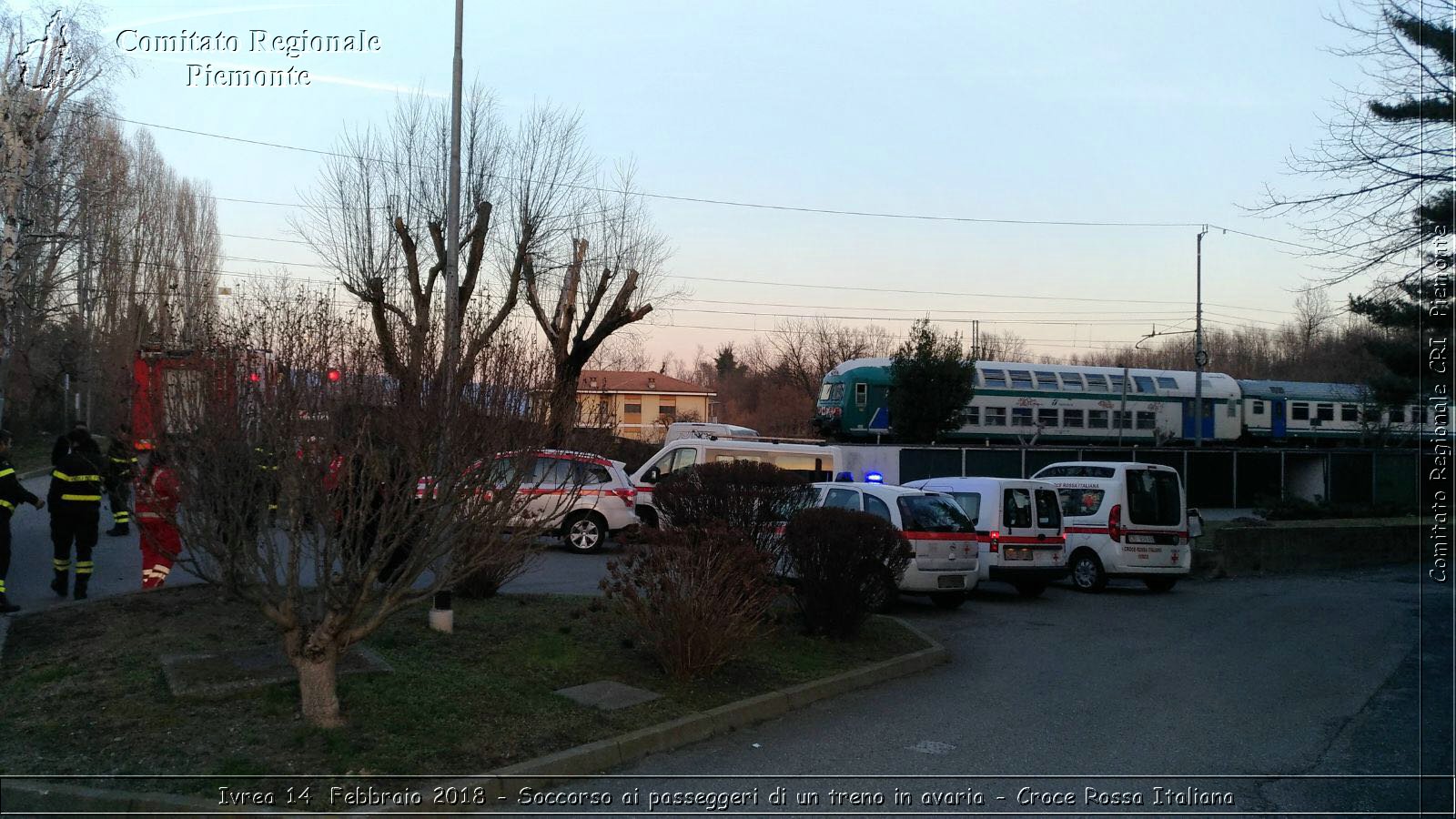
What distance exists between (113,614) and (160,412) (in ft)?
14.0

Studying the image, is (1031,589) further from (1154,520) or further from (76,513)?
(76,513)

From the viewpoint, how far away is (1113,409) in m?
43.3

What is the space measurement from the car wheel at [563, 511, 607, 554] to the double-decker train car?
20.4m

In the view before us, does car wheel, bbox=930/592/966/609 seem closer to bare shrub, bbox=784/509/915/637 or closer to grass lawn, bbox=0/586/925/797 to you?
grass lawn, bbox=0/586/925/797

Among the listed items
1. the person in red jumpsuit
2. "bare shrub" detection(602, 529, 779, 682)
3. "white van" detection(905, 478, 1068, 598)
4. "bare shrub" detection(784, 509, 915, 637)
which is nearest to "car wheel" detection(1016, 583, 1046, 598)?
"white van" detection(905, 478, 1068, 598)

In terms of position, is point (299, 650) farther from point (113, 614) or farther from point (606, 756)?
point (113, 614)

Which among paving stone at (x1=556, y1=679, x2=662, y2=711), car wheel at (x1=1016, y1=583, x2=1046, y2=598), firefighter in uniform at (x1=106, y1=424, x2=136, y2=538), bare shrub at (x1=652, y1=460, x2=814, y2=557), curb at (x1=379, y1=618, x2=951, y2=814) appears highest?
firefighter in uniform at (x1=106, y1=424, x2=136, y2=538)

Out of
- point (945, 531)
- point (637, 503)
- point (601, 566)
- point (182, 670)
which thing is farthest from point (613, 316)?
point (182, 670)

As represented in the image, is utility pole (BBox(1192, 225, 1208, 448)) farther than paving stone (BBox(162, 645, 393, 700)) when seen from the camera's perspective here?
Yes

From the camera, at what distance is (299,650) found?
6.71m

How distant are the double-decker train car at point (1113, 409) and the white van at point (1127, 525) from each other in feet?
64.4

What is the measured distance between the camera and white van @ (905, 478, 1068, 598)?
16062 mm

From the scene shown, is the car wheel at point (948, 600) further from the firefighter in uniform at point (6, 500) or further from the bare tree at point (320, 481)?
the firefighter in uniform at point (6, 500)

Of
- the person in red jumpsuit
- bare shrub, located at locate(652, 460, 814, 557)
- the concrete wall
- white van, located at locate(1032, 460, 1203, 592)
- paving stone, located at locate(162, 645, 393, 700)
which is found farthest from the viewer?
the concrete wall
